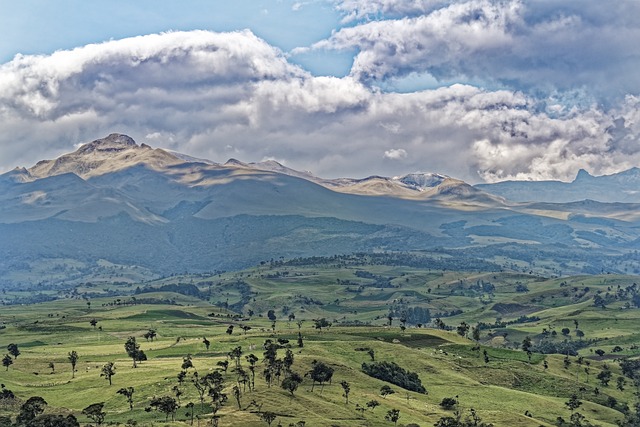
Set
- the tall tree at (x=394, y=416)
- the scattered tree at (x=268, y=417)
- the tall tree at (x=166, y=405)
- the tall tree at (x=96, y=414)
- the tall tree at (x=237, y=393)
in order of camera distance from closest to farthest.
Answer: the tall tree at (x=96, y=414), the scattered tree at (x=268, y=417), the tall tree at (x=166, y=405), the tall tree at (x=237, y=393), the tall tree at (x=394, y=416)

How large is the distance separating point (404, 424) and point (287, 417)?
3334 cm

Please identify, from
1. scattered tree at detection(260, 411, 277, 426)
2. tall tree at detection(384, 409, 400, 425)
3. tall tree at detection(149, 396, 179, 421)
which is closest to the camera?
scattered tree at detection(260, 411, 277, 426)

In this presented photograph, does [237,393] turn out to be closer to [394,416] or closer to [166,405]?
[166,405]

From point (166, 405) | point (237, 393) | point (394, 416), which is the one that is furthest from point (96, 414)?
point (394, 416)

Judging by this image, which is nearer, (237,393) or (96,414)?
(96,414)

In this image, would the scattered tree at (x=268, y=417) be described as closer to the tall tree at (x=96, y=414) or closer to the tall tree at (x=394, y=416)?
the tall tree at (x=394, y=416)

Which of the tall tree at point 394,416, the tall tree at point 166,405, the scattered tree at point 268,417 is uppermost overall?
the tall tree at point 166,405

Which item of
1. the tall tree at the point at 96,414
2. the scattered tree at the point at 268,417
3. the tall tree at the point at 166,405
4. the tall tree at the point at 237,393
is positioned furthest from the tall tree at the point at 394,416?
the tall tree at the point at 96,414

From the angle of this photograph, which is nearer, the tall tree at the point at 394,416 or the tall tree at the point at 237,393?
the tall tree at the point at 237,393

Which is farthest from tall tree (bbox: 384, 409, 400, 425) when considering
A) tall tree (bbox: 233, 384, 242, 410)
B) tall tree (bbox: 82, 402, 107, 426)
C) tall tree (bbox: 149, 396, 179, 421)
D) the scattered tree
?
tall tree (bbox: 82, 402, 107, 426)

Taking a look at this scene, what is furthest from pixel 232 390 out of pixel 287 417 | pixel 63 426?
pixel 63 426

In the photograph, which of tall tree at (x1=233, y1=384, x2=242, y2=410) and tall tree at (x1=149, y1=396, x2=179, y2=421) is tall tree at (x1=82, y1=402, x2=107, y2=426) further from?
tall tree at (x1=233, y1=384, x2=242, y2=410)

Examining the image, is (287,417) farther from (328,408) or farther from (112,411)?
(112,411)

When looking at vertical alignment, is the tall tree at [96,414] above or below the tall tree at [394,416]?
above
